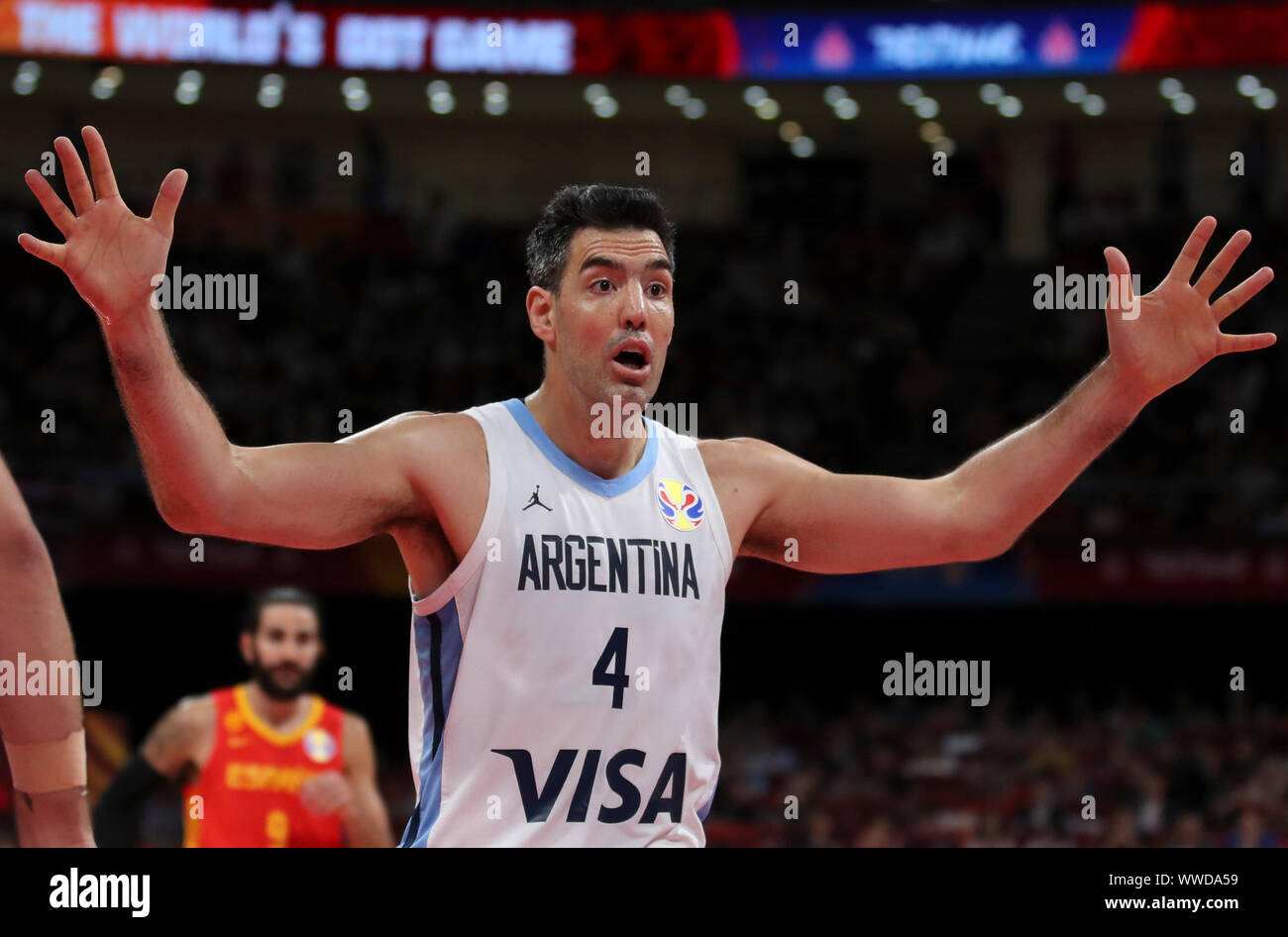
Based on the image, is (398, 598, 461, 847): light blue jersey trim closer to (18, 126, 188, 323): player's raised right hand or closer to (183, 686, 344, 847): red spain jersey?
(18, 126, 188, 323): player's raised right hand

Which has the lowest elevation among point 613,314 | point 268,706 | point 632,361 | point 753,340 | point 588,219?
point 268,706

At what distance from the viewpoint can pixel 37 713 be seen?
142 inches

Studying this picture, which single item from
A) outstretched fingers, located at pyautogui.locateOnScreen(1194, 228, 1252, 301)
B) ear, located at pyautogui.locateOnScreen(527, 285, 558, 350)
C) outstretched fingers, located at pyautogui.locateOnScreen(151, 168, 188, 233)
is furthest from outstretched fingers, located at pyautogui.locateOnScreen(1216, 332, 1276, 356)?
outstretched fingers, located at pyautogui.locateOnScreen(151, 168, 188, 233)

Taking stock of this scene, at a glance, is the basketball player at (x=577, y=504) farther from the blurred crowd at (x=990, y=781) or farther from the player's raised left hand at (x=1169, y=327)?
the blurred crowd at (x=990, y=781)

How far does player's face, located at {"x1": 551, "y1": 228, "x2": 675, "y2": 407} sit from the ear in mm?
23

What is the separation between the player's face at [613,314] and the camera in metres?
4.04

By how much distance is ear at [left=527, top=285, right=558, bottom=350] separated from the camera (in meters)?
4.21

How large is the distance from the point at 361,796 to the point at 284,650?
86 cm

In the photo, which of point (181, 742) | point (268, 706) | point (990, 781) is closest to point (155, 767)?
point (181, 742)

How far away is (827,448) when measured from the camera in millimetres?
16625

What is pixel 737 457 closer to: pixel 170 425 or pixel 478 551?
pixel 478 551

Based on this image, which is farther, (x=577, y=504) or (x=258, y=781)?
(x=258, y=781)

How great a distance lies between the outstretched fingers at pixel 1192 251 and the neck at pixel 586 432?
1507 mm
